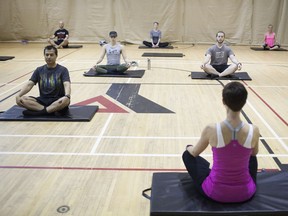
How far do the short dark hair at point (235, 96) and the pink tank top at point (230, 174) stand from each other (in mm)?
177

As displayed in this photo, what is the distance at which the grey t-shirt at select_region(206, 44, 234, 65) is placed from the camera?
796cm

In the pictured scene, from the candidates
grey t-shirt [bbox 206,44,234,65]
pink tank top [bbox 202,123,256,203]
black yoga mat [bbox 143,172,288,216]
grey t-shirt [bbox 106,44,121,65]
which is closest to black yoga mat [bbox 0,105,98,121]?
black yoga mat [bbox 143,172,288,216]

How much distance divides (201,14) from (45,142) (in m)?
12.1

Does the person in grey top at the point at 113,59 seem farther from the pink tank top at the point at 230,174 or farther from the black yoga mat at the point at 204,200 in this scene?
the pink tank top at the point at 230,174

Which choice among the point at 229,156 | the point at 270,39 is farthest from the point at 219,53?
the point at 270,39

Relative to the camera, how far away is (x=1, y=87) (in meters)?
7.36

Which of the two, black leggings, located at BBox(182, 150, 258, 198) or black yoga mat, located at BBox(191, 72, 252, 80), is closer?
black leggings, located at BBox(182, 150, 258, 198)

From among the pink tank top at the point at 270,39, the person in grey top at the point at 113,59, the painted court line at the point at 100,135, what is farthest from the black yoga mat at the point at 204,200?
the pink tank top at the point at 270,39

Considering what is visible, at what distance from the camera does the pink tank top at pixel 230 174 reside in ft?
8.08

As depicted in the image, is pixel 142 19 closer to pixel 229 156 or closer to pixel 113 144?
pixel 113 144

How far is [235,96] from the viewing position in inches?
92.0

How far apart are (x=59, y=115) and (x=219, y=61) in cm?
427

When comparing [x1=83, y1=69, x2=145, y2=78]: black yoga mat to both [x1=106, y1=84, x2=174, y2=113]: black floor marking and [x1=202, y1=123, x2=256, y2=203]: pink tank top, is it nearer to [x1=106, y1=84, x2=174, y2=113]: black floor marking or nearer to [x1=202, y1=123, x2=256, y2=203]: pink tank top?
[x1=106, y1=84, x2=174, y2=113]: black floor marking

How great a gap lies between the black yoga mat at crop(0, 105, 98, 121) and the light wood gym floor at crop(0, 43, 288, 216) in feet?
0.33
